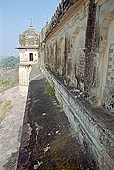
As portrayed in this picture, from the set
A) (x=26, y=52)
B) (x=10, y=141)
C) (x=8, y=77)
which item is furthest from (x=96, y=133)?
(x=8, y=77)

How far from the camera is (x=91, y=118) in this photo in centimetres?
276

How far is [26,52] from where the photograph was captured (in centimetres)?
2148

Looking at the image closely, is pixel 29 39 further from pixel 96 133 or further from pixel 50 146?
pixel 96 133

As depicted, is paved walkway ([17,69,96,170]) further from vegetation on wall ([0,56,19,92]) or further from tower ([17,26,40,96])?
vegetation on wall ([0,56,19,92])

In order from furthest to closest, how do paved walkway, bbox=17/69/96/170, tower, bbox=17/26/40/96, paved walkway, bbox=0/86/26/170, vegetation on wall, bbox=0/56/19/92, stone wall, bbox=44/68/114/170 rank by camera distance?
vegetation on wall, bbox=0/56/19/92 < tower, bbox=17/26/40/96 < paved walkway, bbox=0/86/26/170 < paved walkway, bbox=17/69/96/170 < stone wall, bbox=44/68/114/170

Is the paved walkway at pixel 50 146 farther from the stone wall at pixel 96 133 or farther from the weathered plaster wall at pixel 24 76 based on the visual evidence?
the weathered plaster wall at pixel 24 76

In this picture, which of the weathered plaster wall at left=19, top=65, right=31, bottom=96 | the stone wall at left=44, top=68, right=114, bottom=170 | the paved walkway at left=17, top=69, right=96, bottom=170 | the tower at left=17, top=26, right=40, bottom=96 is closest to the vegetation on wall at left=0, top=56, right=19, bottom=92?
the weathered plaster wall at left=19, top=65, right=31, bottom=96

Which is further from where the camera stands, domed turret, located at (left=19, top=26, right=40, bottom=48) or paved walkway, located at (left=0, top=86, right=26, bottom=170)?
domed turret, located at (left=19, top=26, right=40, bottom=48)

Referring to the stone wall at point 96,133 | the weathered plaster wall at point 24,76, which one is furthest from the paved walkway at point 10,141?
the weathered plaster wall at point 24,76

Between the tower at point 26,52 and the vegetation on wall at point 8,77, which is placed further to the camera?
the vegetation on wall at point 8,77

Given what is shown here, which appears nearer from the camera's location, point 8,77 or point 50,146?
point 50,146

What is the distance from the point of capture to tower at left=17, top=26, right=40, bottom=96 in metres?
21.3

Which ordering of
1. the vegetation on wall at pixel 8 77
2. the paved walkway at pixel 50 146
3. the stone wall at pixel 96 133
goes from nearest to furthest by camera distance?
the stone wall at pixel 96 133, the paved walkway at pixel 50 146, the vegetation on wall at pixel 8 77

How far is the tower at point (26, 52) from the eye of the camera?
69.8 feet
